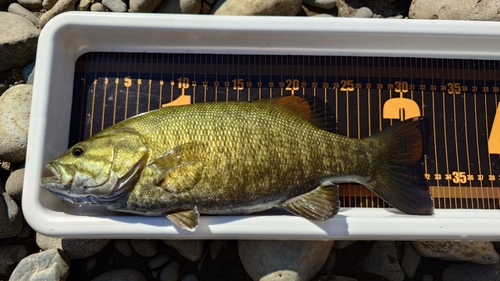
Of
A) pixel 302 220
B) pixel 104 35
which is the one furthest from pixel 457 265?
pixel 104 35

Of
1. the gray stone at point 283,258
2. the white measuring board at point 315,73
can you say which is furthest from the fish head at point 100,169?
the gray stone at point 283,258

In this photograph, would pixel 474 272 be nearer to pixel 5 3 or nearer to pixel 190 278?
pixel 190 278

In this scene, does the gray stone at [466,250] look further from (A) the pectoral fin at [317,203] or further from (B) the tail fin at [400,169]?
(A) the pectoral fin at [317,203]

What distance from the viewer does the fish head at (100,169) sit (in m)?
2.07

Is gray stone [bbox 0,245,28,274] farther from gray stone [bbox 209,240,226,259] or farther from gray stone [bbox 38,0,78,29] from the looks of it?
gray stone [bbox 38,0,78,29]

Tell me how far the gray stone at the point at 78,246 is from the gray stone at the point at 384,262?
195 cm

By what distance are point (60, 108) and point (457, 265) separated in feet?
9.87

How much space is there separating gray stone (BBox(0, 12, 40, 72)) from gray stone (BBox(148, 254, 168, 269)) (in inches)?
73.2

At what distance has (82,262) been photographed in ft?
9.12

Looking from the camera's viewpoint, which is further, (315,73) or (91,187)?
(315,73)

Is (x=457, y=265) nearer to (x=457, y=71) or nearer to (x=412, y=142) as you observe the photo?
(x=412, y=142)

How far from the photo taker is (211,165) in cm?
211

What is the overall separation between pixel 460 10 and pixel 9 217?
3.62 m

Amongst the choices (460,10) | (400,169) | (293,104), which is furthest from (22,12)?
(460,10)
